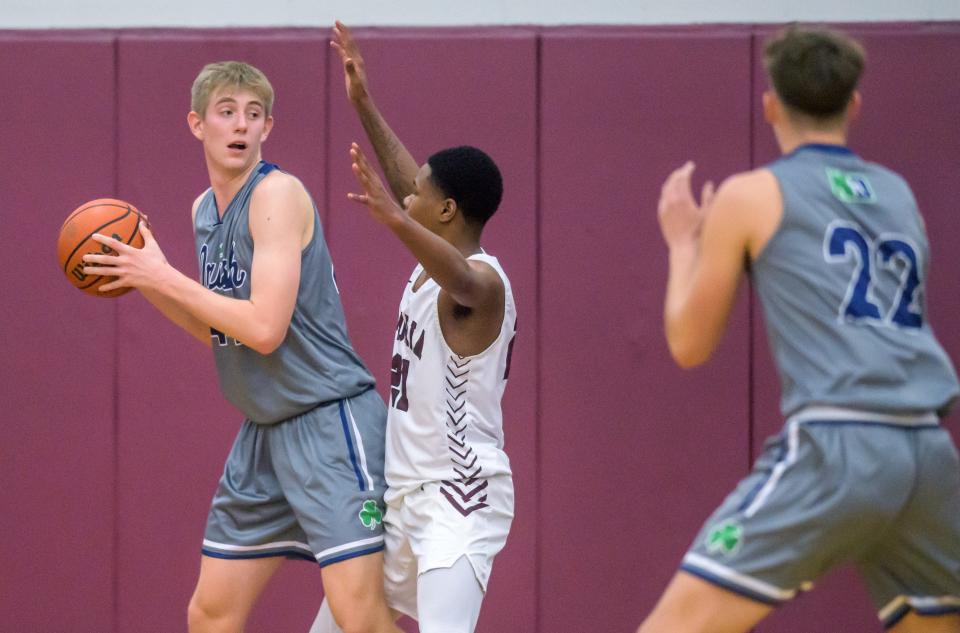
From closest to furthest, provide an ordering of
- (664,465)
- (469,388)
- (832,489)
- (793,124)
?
1. (832,489)
2. (793,124)
3. (469,388)
4. (664,465)

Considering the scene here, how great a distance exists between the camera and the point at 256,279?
3703mm

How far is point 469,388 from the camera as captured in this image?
12.2 ft

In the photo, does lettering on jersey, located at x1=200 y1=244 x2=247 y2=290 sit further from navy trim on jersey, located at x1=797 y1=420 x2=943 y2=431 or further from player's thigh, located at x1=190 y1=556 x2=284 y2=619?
navy trim on jersey, located at x1=797 y1=420 x2=943 y2=431

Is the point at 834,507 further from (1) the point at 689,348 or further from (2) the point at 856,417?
(1) the point at 689,348

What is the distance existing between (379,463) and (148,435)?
5.82 ft

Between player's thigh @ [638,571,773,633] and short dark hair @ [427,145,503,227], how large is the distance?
1.31 metres

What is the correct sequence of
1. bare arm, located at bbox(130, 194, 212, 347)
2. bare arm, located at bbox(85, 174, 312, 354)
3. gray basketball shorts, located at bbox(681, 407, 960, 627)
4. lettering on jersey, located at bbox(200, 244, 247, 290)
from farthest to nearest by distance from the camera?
1. bare arm, located at bbox(130, 194, 212, 347)
2. lettering on jersey, located at bbox(200, 244, 247, 290)
3. bare arm, located at bbox(85, 174, 312, 354)
4. gray basketball shorts, located at bbox(681, 407, 960, 627)

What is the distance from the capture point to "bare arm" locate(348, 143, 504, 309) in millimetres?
3344

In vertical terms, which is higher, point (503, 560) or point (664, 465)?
point (664, 465)

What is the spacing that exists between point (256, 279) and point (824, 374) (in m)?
1.58

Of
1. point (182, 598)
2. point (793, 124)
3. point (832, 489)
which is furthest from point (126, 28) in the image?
point (832, 489)

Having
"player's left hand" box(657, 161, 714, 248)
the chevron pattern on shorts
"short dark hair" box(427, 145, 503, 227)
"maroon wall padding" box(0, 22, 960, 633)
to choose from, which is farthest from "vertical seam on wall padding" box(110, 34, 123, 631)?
"player's left hand" box(657, 161, 714, 248)

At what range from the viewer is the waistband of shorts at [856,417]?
2881mm

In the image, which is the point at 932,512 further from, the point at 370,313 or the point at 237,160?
the point at 370,313
